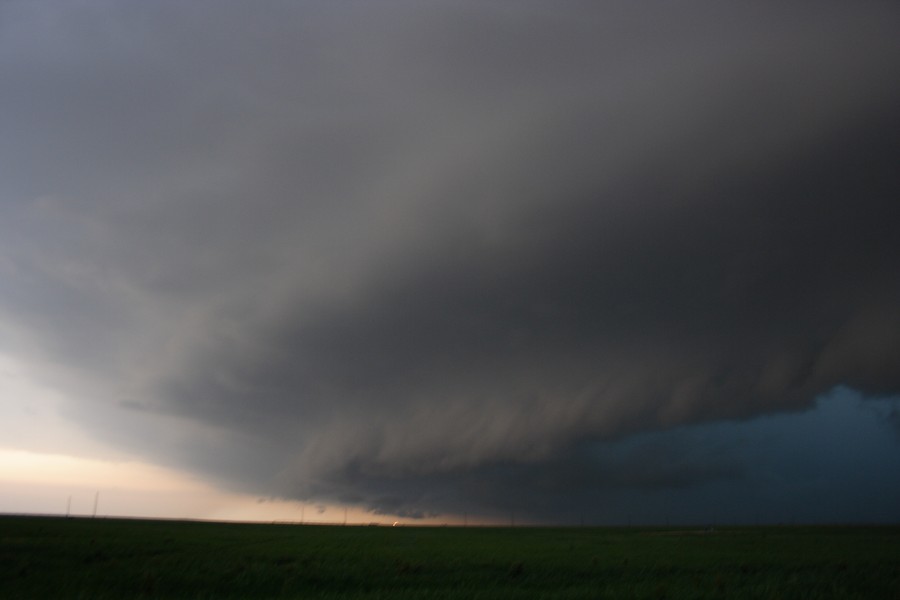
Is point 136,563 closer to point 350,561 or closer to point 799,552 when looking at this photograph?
point 350,561

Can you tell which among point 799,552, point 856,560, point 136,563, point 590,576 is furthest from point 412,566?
point 799,552

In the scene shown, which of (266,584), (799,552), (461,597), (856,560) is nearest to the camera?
(461,597)

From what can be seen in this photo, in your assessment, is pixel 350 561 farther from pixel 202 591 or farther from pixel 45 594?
pixel 45 594

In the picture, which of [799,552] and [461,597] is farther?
[799,552]

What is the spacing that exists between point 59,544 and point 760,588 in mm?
62552

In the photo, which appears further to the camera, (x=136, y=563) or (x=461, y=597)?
(x=136, y=563)

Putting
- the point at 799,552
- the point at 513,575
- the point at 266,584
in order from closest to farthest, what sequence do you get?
the point at 266,584 → the point at 513,575 → the point at 799,552

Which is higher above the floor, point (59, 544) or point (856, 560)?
point (59, 544)

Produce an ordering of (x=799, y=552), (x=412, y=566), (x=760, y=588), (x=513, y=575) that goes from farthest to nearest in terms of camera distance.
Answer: (x=799, y=552) → (x=412, y=566) → (x=513, y=575) → (x=760, y=588)

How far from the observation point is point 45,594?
122 feet

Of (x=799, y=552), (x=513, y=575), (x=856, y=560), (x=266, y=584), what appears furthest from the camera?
(x=799, y=552)

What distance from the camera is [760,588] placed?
1532 inches

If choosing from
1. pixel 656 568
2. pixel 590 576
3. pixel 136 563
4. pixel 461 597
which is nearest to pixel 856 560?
pixel 656 568

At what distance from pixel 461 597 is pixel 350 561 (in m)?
22.6
